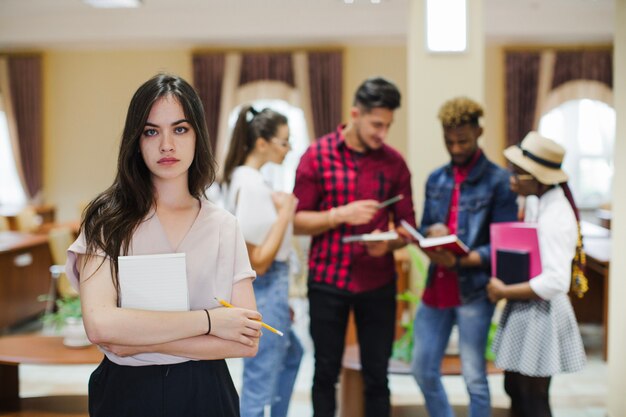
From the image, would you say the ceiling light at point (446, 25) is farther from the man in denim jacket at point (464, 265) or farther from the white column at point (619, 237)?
the man in denim jacket at point (464, 265)

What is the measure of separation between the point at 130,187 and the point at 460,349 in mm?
1882

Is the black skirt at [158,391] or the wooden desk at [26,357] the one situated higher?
the black skirt at [158,391]

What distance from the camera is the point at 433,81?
184 inches

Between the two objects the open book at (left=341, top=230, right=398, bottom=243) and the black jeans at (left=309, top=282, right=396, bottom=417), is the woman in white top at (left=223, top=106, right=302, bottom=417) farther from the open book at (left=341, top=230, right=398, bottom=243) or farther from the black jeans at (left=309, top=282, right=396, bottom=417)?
the open book at (left=341, top=230, right=398, bottom=243)

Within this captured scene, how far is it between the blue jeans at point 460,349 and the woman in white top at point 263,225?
2.02 feet

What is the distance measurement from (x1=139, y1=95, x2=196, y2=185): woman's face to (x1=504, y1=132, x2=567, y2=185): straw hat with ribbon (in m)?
1.66

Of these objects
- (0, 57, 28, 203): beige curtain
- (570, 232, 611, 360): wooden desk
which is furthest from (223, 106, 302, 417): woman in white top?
(0, 57, 28, 203): beige curtain

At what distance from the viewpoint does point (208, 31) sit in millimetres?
9656

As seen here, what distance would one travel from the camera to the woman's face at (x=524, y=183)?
2843 millimetres

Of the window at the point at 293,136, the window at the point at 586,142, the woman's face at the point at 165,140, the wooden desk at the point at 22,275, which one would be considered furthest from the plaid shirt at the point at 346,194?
the window at the point at 586,142

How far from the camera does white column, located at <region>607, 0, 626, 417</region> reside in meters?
3.48

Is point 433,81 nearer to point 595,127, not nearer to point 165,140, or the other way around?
point 165,140

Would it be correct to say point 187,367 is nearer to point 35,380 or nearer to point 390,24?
point 35,380

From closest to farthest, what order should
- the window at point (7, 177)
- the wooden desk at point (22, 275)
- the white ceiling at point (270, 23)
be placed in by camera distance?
the wooden desk at point (22, 275) → the white ceiling at point (270, 23) → the window at point (7, 177)
